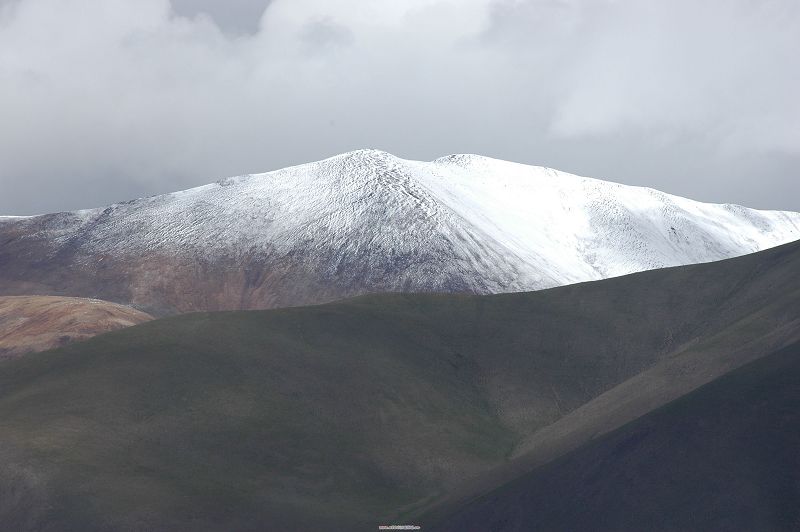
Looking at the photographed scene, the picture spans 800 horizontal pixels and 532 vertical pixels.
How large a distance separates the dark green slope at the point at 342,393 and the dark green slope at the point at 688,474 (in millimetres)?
7003

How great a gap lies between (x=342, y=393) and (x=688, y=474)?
166ft

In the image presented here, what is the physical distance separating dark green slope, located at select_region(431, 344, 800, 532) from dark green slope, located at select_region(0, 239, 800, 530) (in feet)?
23.0

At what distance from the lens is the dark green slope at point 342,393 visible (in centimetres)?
9106

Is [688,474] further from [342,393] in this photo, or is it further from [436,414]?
[342,393]

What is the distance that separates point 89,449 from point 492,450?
4013 centimetres

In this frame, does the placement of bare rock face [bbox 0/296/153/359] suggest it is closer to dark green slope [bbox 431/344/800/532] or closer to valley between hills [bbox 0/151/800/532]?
valley between hills [bbox 0/151/800/532]

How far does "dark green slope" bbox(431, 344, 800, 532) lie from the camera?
6694 cm

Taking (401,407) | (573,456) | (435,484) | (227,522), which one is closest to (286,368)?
(401,407)

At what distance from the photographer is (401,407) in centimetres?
11681

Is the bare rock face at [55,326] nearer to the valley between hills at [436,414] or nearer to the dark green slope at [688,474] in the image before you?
the valley between hills at [436,414]

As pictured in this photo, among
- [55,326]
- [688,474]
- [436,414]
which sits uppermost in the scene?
[55,326]

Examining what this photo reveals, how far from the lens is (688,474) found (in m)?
72.4

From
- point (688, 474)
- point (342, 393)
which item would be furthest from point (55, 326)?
point (688, 474)

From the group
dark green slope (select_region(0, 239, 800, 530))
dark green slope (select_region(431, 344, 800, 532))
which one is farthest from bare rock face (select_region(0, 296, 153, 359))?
dark green slope (select_region(431, 344, 800, 532))
